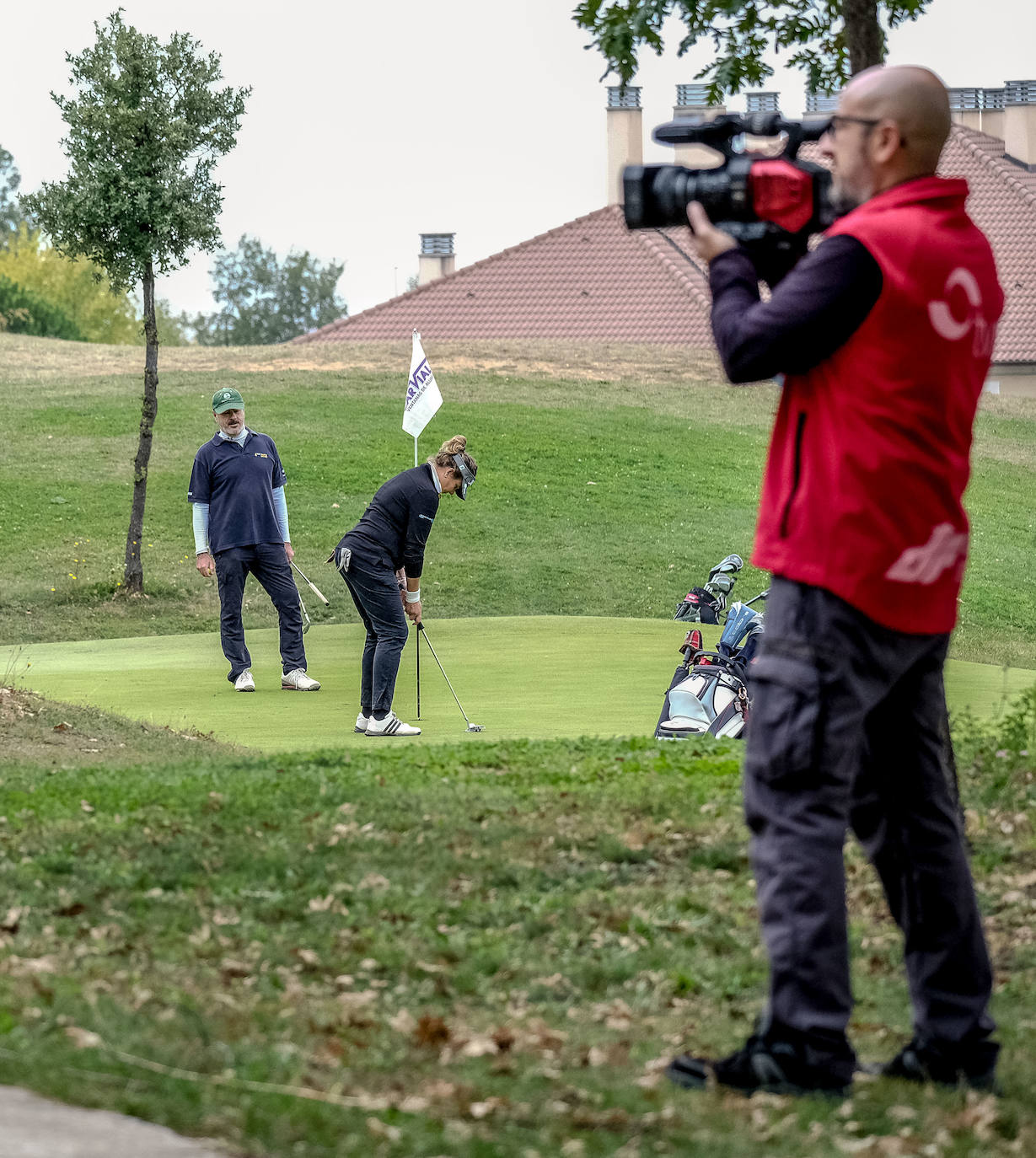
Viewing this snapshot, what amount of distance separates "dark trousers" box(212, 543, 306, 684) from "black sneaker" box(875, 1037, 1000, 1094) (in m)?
9.48

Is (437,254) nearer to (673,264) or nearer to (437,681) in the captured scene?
(673,264)

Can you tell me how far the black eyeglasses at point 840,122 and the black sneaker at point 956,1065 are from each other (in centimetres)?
206

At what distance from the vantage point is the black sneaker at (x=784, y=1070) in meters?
3.56

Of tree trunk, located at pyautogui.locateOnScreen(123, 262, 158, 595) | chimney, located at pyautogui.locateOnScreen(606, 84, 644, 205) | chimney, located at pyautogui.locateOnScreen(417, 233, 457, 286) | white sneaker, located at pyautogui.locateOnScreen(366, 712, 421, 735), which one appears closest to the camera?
white sneaker, located at pyautogui.locateOnScreen(366, 712, 421, 735)

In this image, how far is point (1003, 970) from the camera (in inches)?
194

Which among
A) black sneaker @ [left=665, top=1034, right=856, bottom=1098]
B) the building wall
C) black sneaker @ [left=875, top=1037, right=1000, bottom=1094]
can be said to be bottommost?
black sneaker @ [left=875, top=1037, right=1000, bottom=1094]

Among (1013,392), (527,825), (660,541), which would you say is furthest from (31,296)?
(527,825)

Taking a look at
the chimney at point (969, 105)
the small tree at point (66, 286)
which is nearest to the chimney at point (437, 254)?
the small tree at point (66, 286)

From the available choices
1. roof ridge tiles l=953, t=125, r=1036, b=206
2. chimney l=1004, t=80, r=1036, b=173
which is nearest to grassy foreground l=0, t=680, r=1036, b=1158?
roof ridge tiles l=953, t=125, r=1036, b=206

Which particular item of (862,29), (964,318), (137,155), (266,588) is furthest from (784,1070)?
(137,155)

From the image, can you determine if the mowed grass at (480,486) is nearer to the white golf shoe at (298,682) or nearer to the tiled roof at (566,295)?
the tiled roof at (566,295)

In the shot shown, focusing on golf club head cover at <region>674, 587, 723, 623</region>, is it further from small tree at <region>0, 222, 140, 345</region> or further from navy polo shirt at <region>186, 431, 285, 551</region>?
small tree at <region>0, 222, 140, 345</region>

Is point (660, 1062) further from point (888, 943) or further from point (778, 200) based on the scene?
point (778, 200)

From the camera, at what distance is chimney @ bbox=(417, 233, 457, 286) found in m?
69.6
